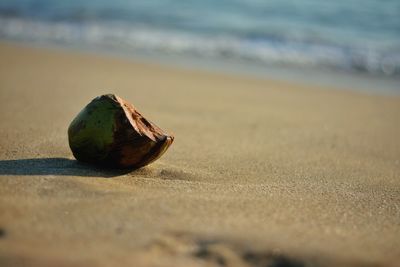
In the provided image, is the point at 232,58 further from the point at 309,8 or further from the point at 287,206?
the point at 287,206

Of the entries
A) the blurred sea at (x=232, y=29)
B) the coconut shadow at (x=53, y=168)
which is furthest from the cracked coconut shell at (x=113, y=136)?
the blurred sea at (x=232, y=29)

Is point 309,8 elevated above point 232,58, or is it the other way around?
point 309,8

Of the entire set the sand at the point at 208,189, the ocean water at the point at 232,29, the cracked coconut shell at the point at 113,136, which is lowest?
the sand at the point at 208,189

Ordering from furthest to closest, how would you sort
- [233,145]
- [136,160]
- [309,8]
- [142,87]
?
1. [309,8]
2. [142,87]
3. [233,145]
4. [136,160]

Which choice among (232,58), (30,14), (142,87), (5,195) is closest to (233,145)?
(5,195)

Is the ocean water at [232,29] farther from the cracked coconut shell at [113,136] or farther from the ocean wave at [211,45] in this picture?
the cracked coconut shell at [113,136]

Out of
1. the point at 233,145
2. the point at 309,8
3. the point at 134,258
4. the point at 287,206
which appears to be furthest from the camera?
the point at 309,8
